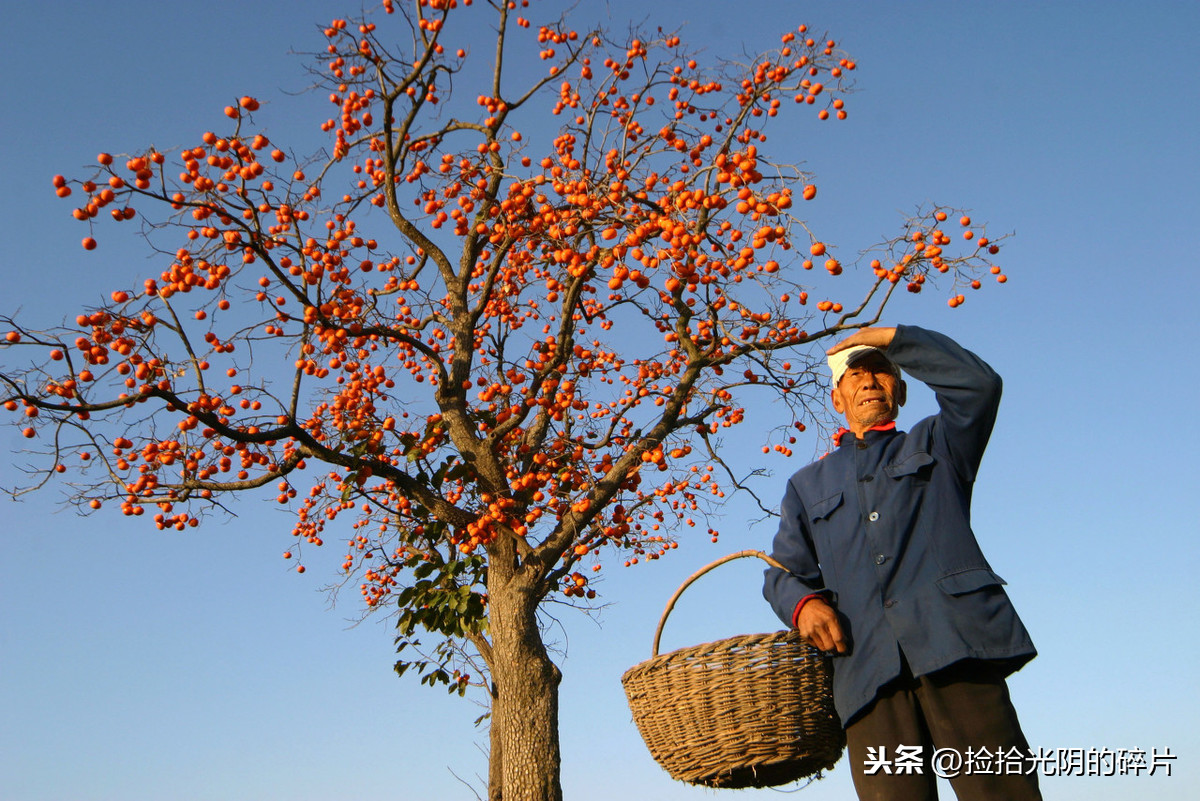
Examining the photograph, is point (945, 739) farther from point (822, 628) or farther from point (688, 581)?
point (688, 581)

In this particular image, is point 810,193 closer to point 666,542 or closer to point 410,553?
point 666,542

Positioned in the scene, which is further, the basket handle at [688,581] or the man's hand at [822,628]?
the basket handle at [688,581]

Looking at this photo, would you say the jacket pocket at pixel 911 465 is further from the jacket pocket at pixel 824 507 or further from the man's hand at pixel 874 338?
the man's hand at pixel 874 338

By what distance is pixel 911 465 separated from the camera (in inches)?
91.8

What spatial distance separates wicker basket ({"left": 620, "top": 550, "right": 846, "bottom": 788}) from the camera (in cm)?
232

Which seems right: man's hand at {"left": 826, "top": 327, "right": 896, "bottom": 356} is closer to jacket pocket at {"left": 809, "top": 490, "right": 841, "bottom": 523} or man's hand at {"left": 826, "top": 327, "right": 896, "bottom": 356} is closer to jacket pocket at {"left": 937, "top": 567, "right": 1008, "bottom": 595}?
jacket pocket at {"left": 809, "top": 490, "right": 841, "bottom": 523}

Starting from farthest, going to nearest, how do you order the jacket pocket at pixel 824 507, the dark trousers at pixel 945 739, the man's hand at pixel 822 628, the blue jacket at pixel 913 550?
the jacket pocket at pixel 824 507 < the man's hand at pixel 822 628 < the blue jacket at pixel 913 550 < the dark trousers at pixel 945 739

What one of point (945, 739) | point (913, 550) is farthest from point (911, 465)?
point (945, 739)

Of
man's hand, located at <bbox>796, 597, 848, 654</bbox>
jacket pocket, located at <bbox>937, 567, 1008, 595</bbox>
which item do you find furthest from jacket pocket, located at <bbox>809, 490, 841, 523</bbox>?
jacket pocket, located at <bbox>937, 567, 1008, 595</bbox>

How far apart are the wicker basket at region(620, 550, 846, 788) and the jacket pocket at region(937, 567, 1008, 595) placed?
42 cm

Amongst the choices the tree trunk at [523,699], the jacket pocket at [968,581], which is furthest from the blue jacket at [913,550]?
the tree trunk at [523,699]

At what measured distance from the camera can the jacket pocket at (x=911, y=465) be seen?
2312 mm

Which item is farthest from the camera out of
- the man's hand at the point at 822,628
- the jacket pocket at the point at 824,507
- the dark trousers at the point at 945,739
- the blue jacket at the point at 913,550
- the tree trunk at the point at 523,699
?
the tree trunk at the point at 523,699

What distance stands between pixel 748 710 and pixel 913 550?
0.61 meters
